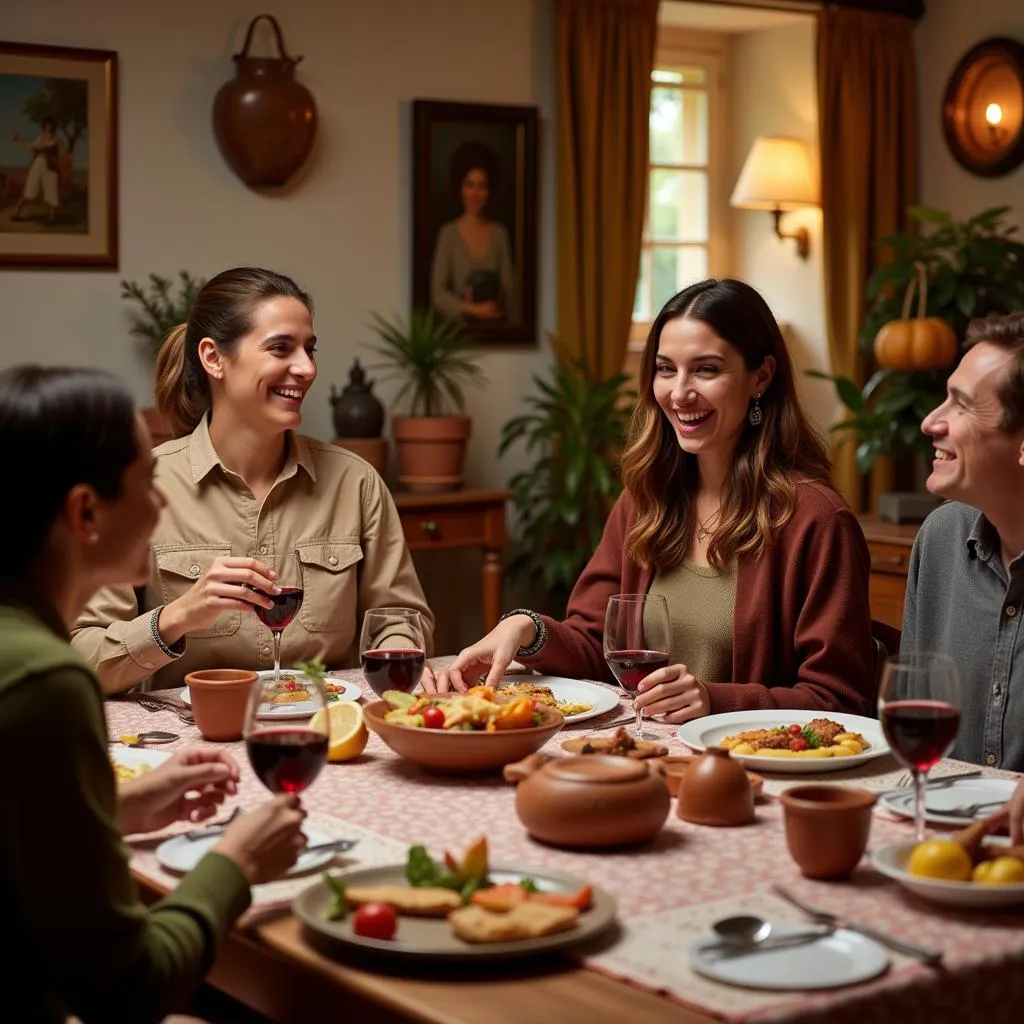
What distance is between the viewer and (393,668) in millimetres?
2156

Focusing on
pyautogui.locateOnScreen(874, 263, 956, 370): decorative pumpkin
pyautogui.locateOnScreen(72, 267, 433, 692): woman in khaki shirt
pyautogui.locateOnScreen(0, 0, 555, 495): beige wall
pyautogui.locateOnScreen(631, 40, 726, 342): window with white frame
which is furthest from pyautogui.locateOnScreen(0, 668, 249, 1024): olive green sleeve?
pyautogui.locateOnScreen(631, 40, 726, 342): window with white frame

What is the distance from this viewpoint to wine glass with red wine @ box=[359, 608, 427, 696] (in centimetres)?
215

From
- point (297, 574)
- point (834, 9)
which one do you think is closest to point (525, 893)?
point (297, 574)

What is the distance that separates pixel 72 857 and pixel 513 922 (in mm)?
380

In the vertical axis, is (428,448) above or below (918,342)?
below

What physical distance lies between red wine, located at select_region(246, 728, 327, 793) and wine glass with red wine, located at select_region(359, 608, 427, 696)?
1.76 ft

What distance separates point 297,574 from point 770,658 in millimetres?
806

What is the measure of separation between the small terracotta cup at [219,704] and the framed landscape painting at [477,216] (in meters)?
3.43

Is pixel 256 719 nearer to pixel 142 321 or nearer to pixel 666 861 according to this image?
pixel 666 861

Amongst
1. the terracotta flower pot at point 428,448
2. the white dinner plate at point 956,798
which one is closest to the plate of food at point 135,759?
the white dinner plate at point 956,798

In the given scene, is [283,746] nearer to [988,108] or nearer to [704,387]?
[704,387]

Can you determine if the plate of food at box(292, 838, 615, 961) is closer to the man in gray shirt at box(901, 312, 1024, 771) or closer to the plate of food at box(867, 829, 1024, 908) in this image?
the plate of food at box(867, 829, 1024, 908)

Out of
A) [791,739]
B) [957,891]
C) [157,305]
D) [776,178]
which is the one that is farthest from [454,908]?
[776,178]

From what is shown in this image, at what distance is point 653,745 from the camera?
205cm
